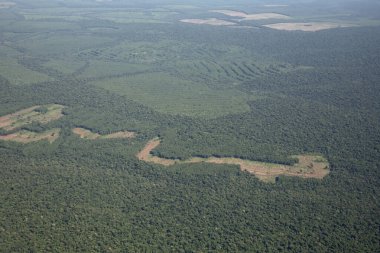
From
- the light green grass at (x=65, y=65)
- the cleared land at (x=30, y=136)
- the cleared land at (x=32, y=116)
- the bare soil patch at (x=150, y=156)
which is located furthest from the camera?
the light green grass at (x=65, y=65)

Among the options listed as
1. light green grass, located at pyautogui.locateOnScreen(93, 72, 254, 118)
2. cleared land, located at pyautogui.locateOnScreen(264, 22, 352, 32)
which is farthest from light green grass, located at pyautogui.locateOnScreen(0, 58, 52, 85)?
cleared land, located at pyautogui.locateOnScreen(264, 22, 352, 32)

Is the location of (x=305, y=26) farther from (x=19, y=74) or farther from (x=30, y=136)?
(x=30, y=136)

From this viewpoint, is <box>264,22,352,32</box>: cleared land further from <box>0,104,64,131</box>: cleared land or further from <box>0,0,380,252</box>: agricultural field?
<box>0,104,64,131</box>: cleared land

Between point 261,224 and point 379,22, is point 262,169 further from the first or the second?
point 379,22

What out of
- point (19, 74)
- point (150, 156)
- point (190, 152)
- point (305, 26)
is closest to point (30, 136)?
point (150, 156)

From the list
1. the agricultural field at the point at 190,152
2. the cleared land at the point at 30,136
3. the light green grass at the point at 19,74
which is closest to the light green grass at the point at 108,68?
the agricultural field at the point at 190,152

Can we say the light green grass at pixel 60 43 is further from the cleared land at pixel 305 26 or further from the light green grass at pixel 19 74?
the cleared land at pixel 305 26
